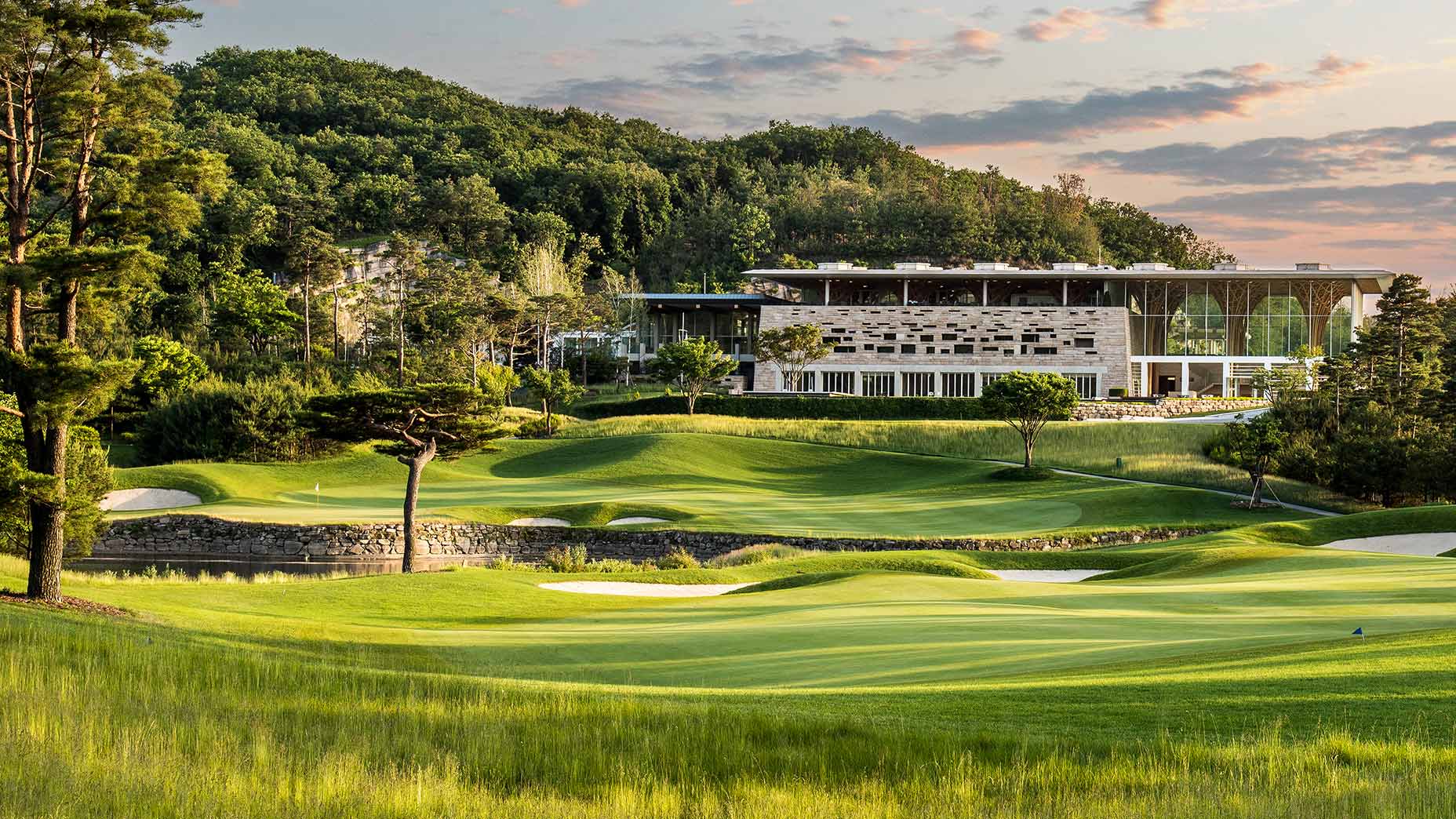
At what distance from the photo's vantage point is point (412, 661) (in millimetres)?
12148

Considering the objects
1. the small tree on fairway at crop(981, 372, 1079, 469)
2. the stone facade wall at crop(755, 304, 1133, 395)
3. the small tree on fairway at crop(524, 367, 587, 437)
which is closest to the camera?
the small tree on fairway at crop(981, 372, 1079, 469)

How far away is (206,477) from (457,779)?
3964cm

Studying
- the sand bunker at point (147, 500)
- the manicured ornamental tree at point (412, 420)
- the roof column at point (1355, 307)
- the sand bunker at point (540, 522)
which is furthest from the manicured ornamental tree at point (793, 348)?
the manicured ornamental tree at point (412, 420)

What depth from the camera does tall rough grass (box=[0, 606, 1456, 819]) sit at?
19.1 ft

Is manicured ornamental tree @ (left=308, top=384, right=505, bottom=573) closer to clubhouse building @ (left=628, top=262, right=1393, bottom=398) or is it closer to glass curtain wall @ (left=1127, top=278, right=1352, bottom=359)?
clubhouse building @ (left=628, top=262, right=1393, bottom=398)

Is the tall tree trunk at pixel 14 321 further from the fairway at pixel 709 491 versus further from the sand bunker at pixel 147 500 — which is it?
the sand bunker at pixel 147 500

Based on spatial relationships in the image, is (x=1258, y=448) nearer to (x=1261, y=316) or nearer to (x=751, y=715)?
(x=751, y=715)

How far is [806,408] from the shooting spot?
6450 centimetres

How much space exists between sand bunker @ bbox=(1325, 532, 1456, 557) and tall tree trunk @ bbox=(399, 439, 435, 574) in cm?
2142

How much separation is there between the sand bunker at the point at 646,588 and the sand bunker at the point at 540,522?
1184 cm

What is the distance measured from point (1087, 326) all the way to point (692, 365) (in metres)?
29.7

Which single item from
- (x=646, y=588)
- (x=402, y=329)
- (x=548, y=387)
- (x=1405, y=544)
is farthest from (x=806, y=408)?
(x=646, y=588)

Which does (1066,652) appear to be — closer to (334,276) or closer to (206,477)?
(206,477)

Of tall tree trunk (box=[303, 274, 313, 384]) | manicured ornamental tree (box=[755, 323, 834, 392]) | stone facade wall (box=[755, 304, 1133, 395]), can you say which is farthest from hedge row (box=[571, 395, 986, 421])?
stone facade wall (box=[755, 304, 1133, 395])
